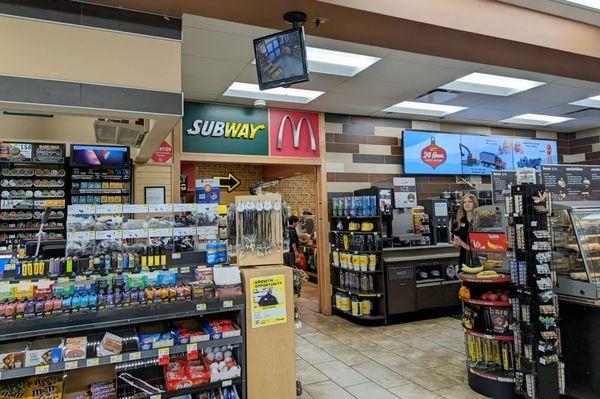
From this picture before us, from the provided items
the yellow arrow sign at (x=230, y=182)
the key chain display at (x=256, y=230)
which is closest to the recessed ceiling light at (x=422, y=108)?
the key chain display at (x=256, y=230)

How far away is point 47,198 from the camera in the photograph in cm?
486

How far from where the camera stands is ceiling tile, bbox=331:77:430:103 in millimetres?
5371

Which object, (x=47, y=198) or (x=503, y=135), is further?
(x=503, y=135)

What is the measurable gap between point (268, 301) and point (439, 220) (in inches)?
180

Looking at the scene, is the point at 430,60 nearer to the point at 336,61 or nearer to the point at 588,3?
the point at 336,61

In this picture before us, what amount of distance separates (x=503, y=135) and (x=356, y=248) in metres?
4.72

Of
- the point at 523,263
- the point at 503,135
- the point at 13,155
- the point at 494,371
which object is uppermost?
the point at 503,135

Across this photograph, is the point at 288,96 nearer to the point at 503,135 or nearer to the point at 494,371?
the point at 494,371

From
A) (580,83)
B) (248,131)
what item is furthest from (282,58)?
(580,83)

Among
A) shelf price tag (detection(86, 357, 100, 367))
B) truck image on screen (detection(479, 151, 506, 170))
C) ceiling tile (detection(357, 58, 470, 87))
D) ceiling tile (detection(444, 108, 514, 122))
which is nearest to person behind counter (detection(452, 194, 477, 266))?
ceiling tile (detection(357, 58, 470, 87))

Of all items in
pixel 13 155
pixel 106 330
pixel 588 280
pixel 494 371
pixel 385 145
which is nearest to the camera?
pixel 106 330

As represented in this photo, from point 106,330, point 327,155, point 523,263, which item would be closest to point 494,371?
point 523,263

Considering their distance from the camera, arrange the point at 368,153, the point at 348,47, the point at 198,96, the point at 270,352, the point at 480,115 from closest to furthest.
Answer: the point at 270,352, the point at 348,47, the point at 198,96, the point at 368,153, the point at 480,115

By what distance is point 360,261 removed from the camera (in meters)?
6.02
